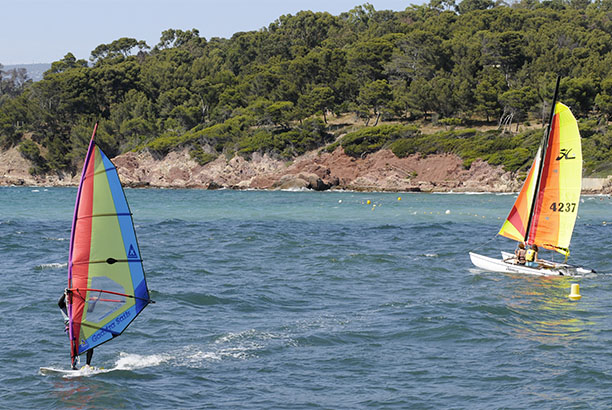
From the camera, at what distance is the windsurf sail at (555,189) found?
26797 millimetres

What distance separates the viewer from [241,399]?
1418 centimetres

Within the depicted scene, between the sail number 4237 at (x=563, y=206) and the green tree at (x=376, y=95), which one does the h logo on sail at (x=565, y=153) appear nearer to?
the sail number 4237 at (x=563, y=206)

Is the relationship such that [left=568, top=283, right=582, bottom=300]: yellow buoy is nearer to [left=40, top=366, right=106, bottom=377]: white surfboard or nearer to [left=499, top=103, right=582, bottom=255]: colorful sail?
[left=499, top=103, right=582, bottom=255]: colorful sail

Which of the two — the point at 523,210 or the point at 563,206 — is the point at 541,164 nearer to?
the point at 563,206

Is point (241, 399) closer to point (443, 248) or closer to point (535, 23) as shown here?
point (443, 248)

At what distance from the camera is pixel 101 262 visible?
14.2 m

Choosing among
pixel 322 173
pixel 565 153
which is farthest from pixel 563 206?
pixel 322 173

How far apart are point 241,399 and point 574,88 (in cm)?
9493

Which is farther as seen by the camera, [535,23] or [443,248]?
[535,23]

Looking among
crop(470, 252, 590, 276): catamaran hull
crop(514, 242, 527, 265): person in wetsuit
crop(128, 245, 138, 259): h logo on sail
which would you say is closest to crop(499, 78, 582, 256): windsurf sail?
crop(514, 242, 527, 265): person in wetsuit

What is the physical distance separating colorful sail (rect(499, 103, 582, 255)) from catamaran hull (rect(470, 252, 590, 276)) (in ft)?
3.86

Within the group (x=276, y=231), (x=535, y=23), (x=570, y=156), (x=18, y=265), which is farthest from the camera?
(x=535, y=23)

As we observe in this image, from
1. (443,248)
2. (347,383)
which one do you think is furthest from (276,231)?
(347,383)

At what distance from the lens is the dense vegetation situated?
10244 cm
